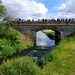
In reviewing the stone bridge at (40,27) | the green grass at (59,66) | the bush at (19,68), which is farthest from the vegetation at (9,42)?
the bush at (19,68)

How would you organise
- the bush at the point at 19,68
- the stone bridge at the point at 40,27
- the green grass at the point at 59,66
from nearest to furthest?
the bush at the point at 19,68 → the green grass at the point at 59,66 → the stone bridge at the point at 40,27

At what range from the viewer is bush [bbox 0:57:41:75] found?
25095mm

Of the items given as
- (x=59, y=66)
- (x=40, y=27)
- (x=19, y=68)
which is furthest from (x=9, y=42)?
(x=19, y=68)

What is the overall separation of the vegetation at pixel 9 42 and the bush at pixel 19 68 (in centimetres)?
3254

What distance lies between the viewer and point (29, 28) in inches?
3334

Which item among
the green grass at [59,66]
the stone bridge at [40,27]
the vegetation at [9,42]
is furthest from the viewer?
the stone bridge at [40,27]

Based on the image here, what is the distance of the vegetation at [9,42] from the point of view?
60.8 m

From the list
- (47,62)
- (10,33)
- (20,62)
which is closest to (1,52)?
(10,33)

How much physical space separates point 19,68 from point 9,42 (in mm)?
42937

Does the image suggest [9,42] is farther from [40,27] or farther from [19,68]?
[19,68]

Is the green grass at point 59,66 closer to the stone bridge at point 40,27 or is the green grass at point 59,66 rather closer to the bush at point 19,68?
the bush at point 19,68

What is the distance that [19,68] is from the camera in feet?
84.2

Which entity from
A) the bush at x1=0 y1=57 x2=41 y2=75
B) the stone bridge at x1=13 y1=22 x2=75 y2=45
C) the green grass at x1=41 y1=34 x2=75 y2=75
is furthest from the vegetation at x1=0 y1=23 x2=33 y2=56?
the bush at x1=0 y1=57 x2=41 y2=75

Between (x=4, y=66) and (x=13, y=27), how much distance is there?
192ft
